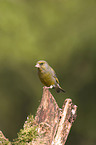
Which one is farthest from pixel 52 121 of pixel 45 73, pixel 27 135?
pixel 45 73

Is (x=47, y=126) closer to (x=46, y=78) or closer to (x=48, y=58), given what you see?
(x=46, y=78)

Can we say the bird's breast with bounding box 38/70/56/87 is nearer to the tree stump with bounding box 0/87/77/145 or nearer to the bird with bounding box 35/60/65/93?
the bird with bounding box 35/60/65/93

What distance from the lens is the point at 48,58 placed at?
9.88 metres

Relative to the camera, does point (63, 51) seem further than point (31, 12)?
No

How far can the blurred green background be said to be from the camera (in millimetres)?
9773

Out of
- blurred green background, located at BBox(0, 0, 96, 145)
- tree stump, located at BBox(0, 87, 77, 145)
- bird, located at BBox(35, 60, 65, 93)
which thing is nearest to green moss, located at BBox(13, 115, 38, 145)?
tree stump, located at BBox(0, 87, 77, 145)

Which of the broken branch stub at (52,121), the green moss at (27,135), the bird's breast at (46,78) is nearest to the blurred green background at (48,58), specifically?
the bird's breast at (46,78)

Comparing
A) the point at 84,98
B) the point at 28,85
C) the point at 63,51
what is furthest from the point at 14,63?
the point at 84,98

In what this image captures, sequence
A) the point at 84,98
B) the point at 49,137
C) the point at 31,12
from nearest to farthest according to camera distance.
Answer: the point at 49,137, the point at 84,98, the point at 31,12

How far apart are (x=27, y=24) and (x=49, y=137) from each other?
7267 mm

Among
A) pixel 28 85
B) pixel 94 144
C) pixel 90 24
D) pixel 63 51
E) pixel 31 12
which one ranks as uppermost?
pixel 31 12

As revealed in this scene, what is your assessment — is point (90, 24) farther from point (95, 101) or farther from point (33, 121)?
point (33, 121)

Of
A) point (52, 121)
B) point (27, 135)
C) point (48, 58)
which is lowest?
point (27, 135)

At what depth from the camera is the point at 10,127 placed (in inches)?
404
